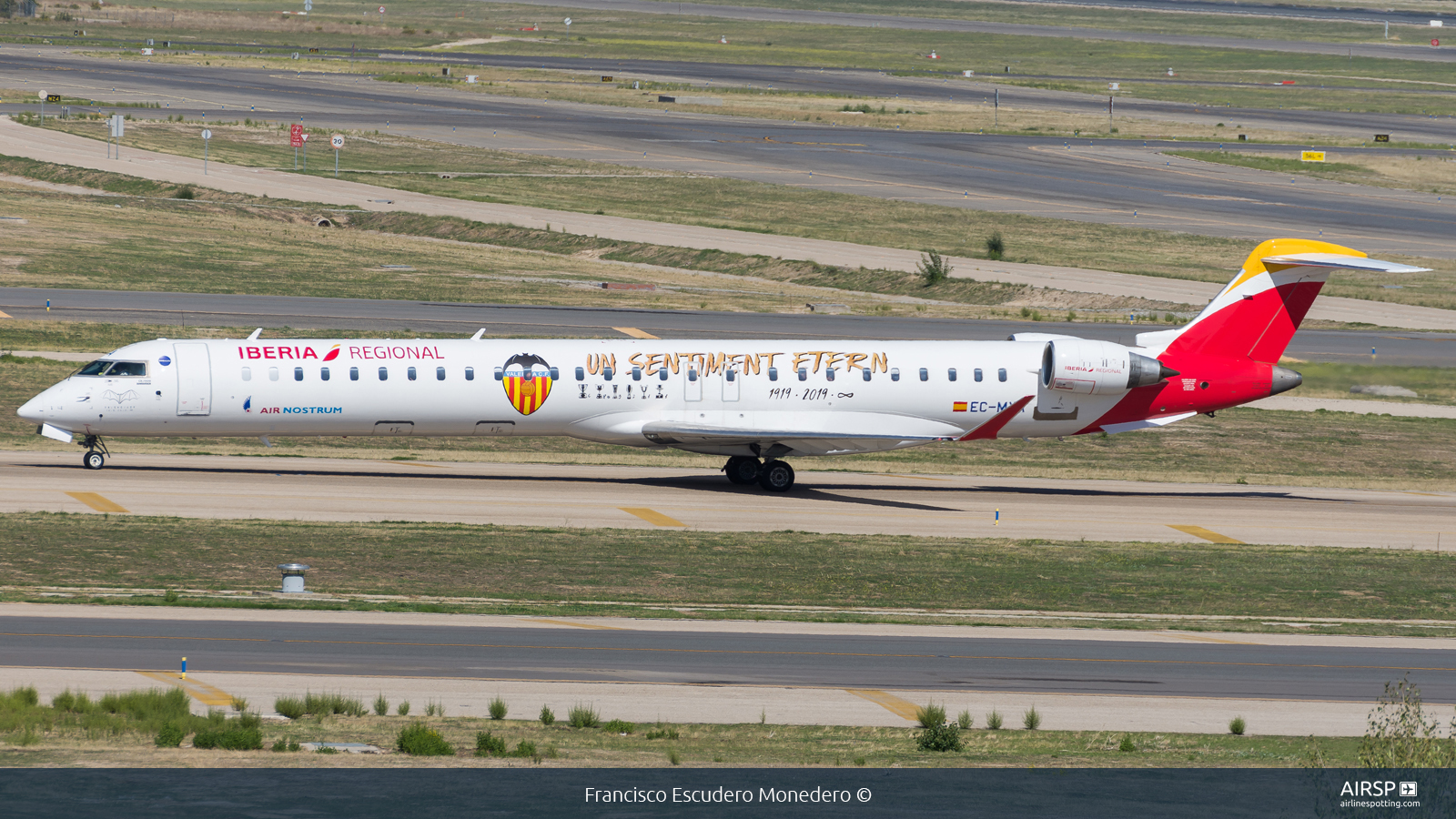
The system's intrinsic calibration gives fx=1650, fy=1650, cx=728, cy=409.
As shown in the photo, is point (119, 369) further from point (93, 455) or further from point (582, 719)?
point (582, 719)

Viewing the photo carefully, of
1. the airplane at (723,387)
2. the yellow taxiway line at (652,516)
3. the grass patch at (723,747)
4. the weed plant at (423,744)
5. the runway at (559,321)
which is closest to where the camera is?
the grass patch at (723,747)

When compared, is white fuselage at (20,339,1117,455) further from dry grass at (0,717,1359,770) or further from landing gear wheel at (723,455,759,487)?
dry grass at (0,717,1359,770)

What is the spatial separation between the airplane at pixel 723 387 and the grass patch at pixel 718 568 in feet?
17.0

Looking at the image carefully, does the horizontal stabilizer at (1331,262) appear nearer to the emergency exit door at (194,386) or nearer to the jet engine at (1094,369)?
the jet engine at (1094,369)

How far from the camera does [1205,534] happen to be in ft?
136

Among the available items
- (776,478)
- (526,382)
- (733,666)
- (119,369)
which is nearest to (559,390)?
(526,382)

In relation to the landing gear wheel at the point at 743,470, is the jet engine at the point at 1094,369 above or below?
above

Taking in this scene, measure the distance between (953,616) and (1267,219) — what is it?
64114 mm

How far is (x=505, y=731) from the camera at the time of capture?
2255cm

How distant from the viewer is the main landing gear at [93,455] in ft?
138

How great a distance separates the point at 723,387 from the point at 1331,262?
54.7ft

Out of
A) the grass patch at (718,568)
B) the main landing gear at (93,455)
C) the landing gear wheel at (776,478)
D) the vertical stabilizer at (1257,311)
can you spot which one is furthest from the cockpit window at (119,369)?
the vertical stabilizer at (1257,311)
